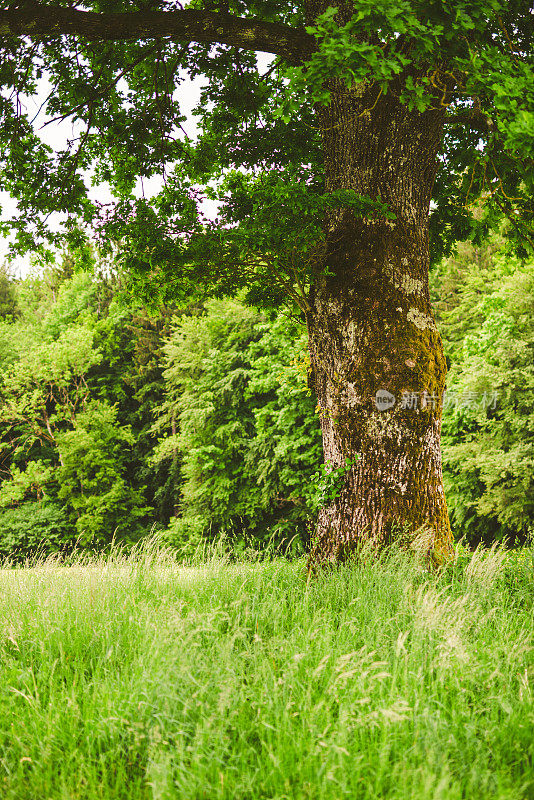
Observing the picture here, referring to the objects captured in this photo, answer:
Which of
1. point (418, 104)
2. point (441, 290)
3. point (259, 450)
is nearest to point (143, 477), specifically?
point (259, 450)

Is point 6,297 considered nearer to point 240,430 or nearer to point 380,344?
point 240,430

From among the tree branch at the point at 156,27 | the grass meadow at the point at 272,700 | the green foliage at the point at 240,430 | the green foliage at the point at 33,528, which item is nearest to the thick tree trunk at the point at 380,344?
the tree branch at the point at 156,27

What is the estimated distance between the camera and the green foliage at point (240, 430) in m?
17.3

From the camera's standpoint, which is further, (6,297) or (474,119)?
(6,297)

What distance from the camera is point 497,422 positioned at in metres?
15.0

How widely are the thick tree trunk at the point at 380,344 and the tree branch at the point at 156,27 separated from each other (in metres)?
0.71

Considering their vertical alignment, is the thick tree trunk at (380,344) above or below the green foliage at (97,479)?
above

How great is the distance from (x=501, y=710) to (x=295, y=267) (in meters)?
4.05

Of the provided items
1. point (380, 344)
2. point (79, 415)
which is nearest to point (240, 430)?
point (79, 415)

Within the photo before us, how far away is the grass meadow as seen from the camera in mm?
1966

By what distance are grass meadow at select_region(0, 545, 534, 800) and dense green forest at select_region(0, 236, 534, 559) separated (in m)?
7.21

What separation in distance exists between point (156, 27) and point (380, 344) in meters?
3.60

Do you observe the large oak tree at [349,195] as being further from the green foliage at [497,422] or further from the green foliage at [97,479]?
the green foliage at [97,479]

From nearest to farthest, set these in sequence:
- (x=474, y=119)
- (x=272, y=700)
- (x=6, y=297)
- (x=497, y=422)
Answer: (x=272, y=700) < (x=474, y=119) < (x=497, y=422) < (x=6, y=297)
